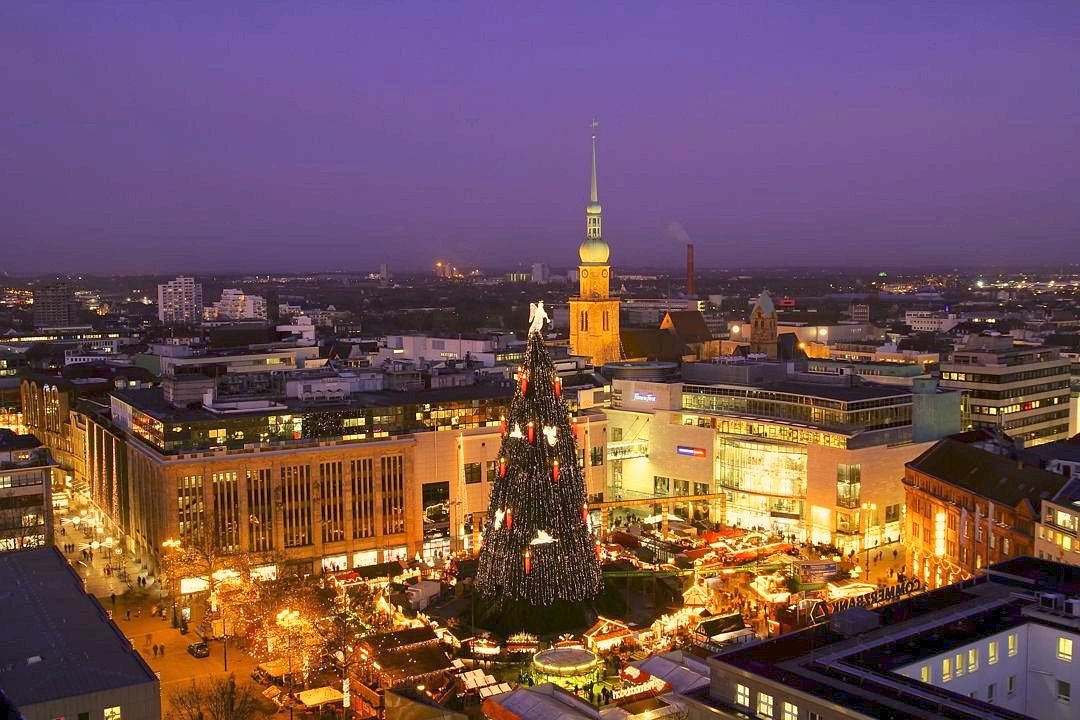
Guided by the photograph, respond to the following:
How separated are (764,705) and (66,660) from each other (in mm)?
20593

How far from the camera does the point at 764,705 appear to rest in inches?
1056

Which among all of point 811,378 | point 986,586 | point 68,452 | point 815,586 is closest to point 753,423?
point 811,378

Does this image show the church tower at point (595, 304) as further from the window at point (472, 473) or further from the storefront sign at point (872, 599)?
the storefront sign at point (872, 599)

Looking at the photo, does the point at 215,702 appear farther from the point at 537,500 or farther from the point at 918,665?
Result: the point at 918,665

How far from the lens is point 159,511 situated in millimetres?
59031

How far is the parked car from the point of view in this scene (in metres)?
46.9

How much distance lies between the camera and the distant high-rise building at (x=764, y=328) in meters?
113

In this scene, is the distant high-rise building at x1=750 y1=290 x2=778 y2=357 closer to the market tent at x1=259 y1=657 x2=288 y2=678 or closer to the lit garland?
the lit garland

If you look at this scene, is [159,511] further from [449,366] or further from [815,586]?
[815,586]

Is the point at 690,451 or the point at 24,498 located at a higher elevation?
the point at 690,451

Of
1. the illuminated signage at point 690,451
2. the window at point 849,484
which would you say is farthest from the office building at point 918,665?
the illuminated signage at point 690,451

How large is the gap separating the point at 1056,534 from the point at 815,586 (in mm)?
12286

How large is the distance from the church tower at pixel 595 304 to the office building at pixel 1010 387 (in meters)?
30.5

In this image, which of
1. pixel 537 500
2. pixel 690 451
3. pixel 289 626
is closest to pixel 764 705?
pixel 537 500
